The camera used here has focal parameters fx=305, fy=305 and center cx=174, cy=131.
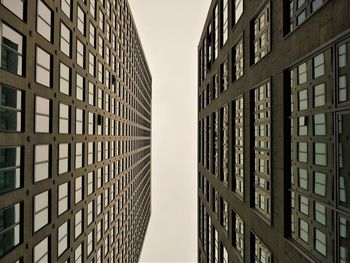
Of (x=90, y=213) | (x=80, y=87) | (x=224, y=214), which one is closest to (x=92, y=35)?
(x=80, y=87)

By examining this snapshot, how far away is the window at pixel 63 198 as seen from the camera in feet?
76.6

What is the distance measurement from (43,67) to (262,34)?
1651 centimetres

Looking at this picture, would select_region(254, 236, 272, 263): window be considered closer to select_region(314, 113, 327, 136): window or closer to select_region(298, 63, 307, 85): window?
select_region(314, 113, 327, 136): window

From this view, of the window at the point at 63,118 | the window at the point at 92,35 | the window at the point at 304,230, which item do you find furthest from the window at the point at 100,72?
the window at the point at 304,230

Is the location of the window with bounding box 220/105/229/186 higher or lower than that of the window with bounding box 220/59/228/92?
lower

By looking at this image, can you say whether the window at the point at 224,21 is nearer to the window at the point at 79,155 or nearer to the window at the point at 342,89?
the window at the point at 79,155

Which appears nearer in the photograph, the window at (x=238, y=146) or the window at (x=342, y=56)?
the window at (x=342, y=56)

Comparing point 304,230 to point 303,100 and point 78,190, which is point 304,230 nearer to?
point 303,100

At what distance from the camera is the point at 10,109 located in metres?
16.4

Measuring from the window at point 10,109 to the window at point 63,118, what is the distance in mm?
5982

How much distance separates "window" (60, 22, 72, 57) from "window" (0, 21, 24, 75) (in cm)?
647

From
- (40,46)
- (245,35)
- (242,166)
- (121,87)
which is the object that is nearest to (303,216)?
(242,166)

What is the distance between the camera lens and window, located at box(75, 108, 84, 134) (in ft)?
88.9

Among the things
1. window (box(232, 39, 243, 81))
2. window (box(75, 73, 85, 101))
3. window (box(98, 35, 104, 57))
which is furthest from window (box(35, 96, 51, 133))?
window (box(232, 39, 243, 81))
